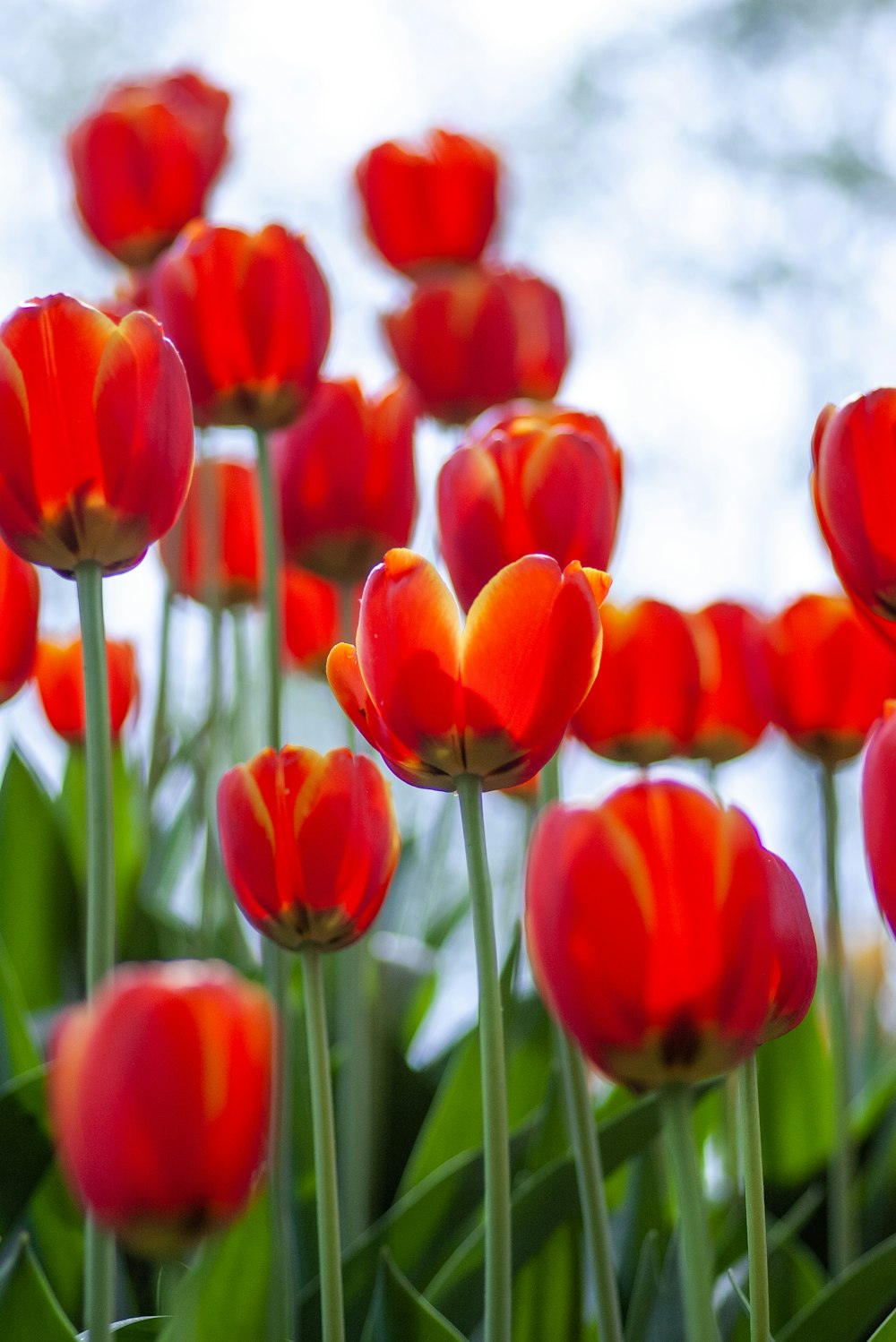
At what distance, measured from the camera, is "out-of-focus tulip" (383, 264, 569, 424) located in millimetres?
690

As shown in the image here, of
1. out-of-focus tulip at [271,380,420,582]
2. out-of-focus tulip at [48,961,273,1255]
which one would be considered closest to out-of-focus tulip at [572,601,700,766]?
out-of-focus tulip at [271,380,420,582]

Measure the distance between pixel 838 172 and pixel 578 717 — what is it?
2.98 meters

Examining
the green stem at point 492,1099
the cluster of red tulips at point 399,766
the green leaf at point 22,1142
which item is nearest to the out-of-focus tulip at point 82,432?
the cluster of red tulips at point 399,766

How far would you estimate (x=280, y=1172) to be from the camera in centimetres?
38

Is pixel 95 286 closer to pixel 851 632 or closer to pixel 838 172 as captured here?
pixel 838 172

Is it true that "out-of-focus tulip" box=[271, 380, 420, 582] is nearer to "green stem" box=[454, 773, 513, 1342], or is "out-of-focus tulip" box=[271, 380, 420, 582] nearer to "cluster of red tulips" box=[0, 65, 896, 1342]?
"cluster of red tulips" box=[0, 65, 896, 1342]

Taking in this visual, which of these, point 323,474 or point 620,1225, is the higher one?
point 323,474

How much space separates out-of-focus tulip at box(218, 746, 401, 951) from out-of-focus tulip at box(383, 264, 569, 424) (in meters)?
0.41

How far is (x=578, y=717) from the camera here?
1.62 ft

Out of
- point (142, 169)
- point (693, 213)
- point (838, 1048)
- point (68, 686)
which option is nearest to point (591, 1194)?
point (838, 1048)

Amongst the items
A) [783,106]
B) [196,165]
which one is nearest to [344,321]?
[783,106]

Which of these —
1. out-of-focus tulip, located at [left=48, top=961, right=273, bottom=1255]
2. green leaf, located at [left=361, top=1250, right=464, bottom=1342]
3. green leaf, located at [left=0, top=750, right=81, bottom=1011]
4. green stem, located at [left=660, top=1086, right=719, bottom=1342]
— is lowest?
green leaf, located at [left=0, top=750, right=81, bottom=1011]

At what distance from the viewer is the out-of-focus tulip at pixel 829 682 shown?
1.71 ft

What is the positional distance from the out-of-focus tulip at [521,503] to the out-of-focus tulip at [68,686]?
29 centimetres
